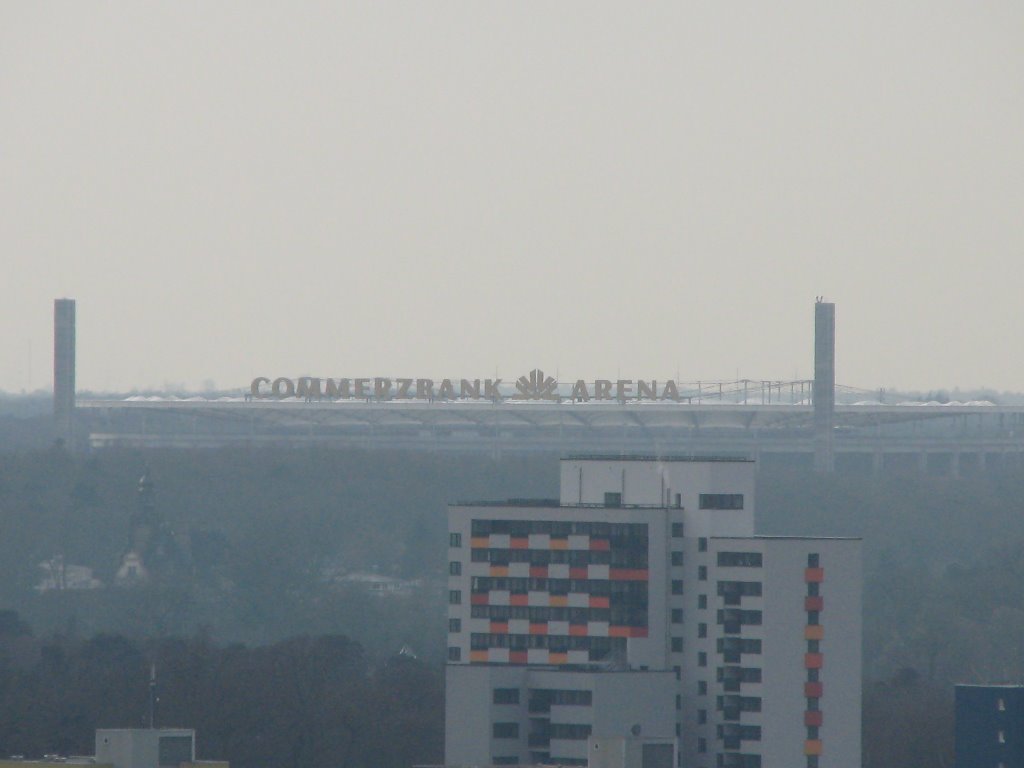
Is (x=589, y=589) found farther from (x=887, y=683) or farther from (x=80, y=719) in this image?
(x=887, y=683)

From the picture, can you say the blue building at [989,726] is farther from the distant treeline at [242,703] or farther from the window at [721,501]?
the distant treeline at [242,703]

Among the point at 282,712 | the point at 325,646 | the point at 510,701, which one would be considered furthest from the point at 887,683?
the point at 510,701

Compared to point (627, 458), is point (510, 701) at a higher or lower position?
lower

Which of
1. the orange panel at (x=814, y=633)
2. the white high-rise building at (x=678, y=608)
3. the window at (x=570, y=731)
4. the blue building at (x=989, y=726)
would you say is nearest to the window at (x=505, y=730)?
the white high-rise building at (x=678, y=608)

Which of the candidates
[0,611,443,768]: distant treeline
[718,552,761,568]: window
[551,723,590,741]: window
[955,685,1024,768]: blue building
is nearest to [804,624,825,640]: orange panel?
[718,552,761,568]: window

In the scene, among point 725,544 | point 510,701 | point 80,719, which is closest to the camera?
point 510,701

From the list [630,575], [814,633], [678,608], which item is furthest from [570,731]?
[814,633]
